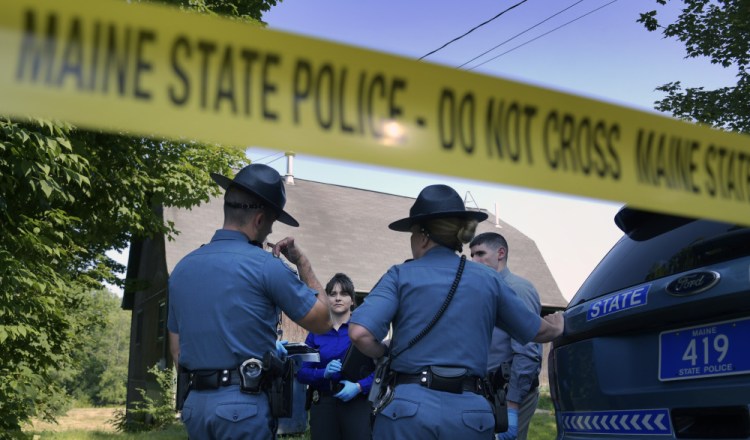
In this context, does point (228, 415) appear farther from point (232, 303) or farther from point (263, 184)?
point (263, 184)

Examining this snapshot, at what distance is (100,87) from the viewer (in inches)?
57.0

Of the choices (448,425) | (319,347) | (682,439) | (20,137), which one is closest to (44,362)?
(20,137)

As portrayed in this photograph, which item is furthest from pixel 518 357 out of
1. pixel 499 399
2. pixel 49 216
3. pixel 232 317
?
pixel 49 216

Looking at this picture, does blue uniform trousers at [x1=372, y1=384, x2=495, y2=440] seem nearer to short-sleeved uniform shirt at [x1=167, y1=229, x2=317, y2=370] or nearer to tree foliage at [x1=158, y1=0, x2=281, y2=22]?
short-sleeved uniform shirt at [x1=167, y1=229, x2=317, y2=370]

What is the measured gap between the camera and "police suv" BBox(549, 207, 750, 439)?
260cm

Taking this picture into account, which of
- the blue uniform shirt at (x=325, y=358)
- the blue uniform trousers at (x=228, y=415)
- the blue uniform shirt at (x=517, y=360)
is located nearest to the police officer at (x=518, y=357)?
the blue uniform shirt at (x=517, y=360)

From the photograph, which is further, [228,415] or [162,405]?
[162,405]

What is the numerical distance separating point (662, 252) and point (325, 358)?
338 cm

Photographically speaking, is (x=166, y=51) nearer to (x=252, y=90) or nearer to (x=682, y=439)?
(x=252, y=90)

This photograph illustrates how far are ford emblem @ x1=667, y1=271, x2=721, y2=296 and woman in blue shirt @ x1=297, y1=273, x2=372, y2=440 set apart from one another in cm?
293

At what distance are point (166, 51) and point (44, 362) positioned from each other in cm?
1020

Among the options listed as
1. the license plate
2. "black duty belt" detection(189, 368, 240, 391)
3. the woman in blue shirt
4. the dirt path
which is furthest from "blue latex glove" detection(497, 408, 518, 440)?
the dirt path

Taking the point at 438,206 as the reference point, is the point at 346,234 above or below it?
above

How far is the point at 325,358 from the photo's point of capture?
5.94 m
